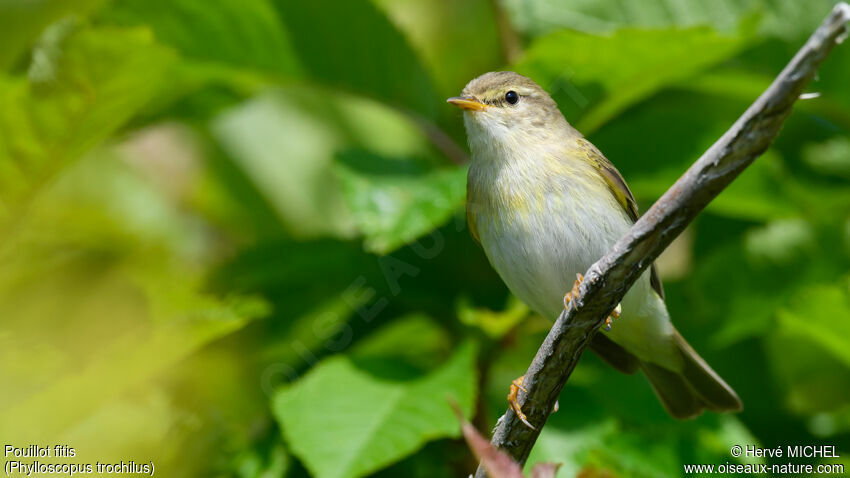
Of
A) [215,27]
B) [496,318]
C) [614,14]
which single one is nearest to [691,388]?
[496,318]

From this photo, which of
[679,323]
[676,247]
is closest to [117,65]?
[679,323]

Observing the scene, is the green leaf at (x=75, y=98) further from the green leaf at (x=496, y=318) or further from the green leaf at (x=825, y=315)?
the green leaf at (x=825, y=315)

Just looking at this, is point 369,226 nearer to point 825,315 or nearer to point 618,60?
point 618,60

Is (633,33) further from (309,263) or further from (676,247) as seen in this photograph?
(676,247)

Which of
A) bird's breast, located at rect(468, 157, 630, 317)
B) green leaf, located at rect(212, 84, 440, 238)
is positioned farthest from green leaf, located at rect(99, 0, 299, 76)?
bird's breast, located at rect(468, 157, 630, 317)

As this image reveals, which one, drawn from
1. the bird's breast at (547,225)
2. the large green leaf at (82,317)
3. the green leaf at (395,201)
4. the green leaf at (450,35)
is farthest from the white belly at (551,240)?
the green leaf at (450,35)

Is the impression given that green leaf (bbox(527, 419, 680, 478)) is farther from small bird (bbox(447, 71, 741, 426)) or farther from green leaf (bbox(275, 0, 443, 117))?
green leaf (bbox(275, 0, 443, 117))

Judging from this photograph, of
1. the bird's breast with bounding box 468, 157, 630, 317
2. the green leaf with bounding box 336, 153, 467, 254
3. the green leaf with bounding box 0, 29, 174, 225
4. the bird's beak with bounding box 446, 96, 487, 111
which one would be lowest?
the bird's breast with bounding box 468, 157, 630, 317
